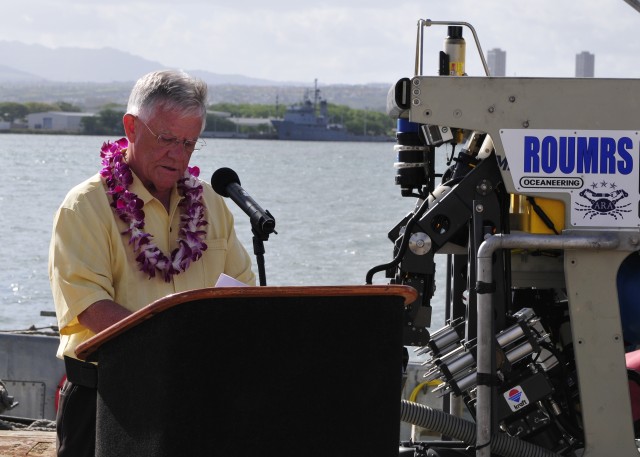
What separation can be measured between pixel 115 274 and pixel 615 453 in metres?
1.60

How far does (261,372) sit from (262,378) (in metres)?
0.01

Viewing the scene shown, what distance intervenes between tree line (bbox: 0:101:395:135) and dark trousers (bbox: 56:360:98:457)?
56.1 metres

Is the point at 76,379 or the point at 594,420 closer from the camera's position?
the point at 76,379

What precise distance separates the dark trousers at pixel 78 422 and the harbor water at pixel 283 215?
96 cm

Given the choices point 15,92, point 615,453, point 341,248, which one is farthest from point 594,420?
point 15,92

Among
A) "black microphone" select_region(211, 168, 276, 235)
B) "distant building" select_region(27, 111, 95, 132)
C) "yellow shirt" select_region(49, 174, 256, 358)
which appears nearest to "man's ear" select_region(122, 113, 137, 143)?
"yellow shirt" select_region(49, 174, 256, 358)

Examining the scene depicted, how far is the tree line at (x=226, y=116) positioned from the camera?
206ft

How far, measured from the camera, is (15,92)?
98.0m

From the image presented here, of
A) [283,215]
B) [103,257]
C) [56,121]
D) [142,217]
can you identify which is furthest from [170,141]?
[56,121]

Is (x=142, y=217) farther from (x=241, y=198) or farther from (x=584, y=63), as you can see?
(x=584, y=63)

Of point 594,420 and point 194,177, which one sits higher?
point 194,177

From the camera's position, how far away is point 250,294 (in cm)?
272

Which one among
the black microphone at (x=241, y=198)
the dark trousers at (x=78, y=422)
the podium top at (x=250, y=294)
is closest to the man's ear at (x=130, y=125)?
the black microphone at (x=241, y=198)

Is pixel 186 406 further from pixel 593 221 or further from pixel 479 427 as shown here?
pixel 593 221
